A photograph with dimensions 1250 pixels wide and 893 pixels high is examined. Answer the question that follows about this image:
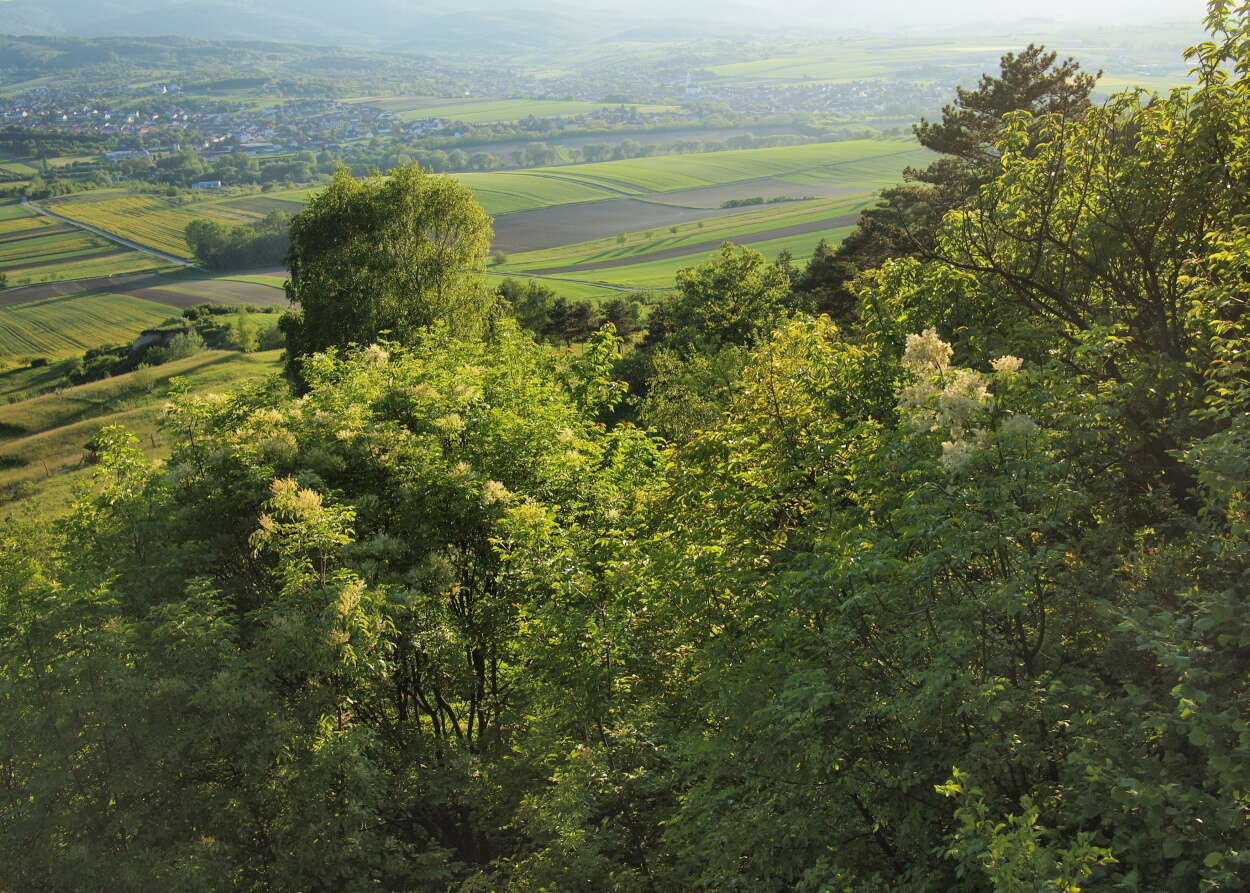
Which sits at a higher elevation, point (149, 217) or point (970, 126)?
point (970, 126)

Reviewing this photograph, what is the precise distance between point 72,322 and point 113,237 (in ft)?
202

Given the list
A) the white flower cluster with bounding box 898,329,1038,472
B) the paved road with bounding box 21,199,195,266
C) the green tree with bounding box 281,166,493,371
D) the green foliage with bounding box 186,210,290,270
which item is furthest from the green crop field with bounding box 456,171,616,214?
the white flower cluster with bounding box 898,329,1038,472

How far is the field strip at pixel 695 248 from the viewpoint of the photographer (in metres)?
133

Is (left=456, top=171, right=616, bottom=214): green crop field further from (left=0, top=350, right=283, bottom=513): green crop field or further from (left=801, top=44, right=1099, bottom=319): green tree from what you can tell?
(left=801, top=44, right=1099, bottom=319): green tree

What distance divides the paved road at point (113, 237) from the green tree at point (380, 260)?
5305 inches

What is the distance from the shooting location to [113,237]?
553 feet

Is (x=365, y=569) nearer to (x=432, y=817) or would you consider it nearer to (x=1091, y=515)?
(x=432, y=817)

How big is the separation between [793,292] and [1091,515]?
47382 millimetres

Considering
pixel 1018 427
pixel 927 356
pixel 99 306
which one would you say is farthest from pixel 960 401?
pixel 99 306

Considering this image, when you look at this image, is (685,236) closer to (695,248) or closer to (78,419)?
(695,248)

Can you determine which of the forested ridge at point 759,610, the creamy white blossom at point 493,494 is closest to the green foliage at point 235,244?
the forested ridge at point 759,610

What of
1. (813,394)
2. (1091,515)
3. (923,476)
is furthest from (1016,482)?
(813,394)

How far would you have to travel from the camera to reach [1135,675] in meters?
8.09

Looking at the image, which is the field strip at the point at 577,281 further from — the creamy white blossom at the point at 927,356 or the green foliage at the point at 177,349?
the creamy white blossom at the point at 927,356
